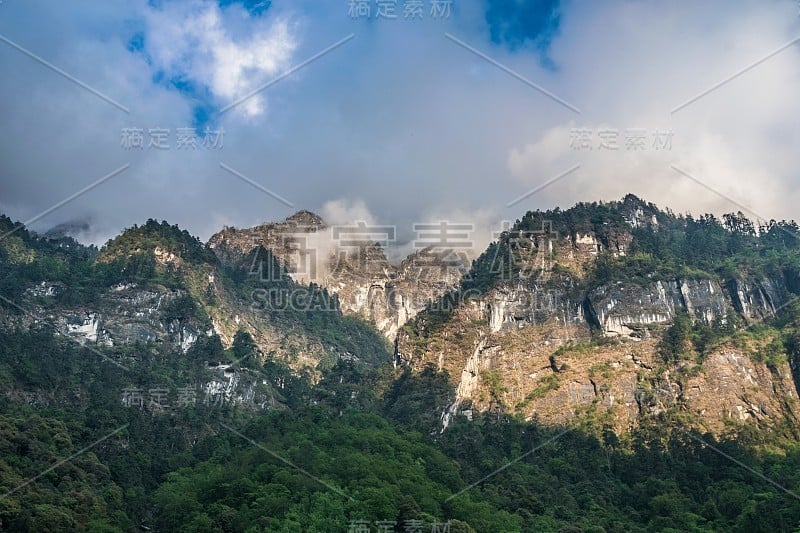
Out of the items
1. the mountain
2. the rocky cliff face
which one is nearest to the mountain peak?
the rocky cliff face

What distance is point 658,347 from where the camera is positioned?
3706 inches

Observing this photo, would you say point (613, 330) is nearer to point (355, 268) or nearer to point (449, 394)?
point (449, 394)

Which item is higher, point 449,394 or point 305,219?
point 305,219

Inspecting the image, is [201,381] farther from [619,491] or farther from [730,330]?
[730,330]

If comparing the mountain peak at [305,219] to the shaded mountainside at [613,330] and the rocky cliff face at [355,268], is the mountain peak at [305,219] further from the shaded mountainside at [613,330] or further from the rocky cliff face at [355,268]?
the shaded mountainside at [613,330]

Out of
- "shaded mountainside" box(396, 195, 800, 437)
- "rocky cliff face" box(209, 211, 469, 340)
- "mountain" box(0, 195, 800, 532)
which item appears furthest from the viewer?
"rocky cliff face" box(209, 211, 469, 340)

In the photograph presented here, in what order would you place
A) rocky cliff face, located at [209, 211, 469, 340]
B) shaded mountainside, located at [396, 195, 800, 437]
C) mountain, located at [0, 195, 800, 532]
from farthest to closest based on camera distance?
1. rocky cliff face, located at [209, 211, 469, 340]
2. shaded mountainside, located at [396, 195, 800, 437]
3. mountain, located at [0, 195, 800, 532]

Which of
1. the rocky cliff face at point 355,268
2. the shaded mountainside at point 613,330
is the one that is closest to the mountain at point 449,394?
the shaded mountainside at point 613,330

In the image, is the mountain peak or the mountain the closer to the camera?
the mountain

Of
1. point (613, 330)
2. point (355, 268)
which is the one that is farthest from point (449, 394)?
point (355, 268)

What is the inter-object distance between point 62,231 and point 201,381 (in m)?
94.8

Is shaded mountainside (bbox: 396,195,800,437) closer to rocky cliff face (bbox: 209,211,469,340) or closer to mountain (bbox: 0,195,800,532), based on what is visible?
mountain (bbox: 0,195,800,532)

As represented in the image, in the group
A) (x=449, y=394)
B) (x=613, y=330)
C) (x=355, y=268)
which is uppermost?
(x=355, y=268)

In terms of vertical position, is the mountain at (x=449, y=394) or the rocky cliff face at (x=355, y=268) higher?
the rocky cliff face at (x=355, y=268)
